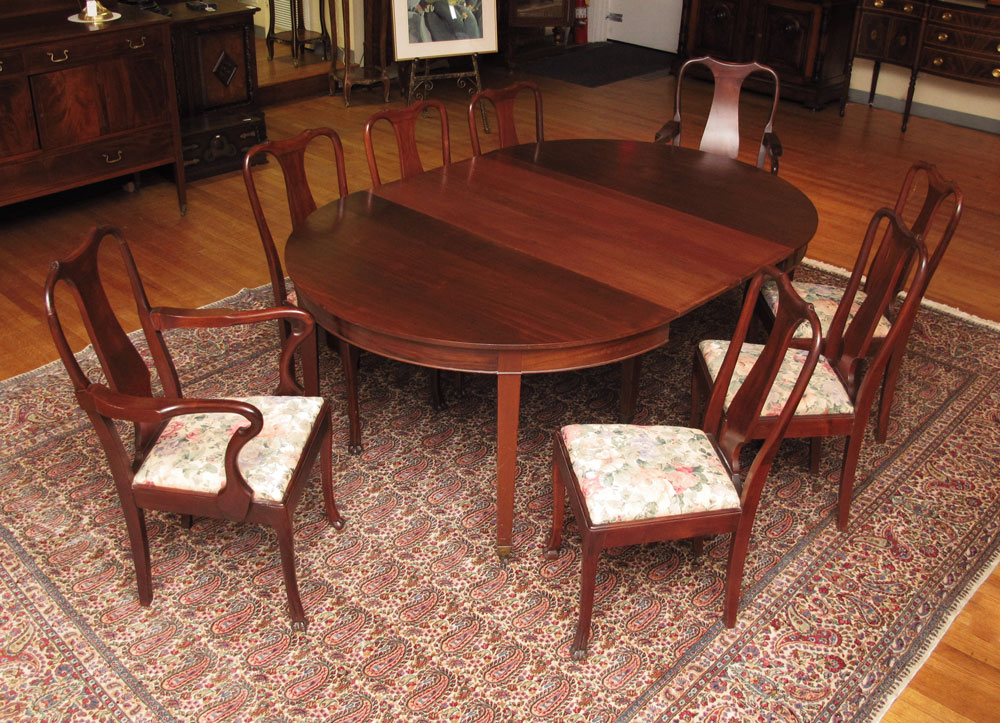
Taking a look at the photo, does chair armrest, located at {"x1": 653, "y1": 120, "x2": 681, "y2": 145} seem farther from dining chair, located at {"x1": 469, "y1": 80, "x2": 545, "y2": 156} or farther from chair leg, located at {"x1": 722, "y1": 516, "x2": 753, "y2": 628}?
chair leg, located at {"x1": 722, "y1": 516, "x2": 753, "y2": 628}

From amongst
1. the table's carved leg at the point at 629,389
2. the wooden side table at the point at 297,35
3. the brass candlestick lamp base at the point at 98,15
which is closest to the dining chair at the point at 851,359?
the table's carved leg at the point at 629,389

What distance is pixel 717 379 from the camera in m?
2.52

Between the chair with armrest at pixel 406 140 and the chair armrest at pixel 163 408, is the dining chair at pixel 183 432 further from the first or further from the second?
the chair with armrest at pixel 406 140

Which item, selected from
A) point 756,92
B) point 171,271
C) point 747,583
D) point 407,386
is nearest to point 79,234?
point 171,271

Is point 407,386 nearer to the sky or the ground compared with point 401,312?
nearer to the ground

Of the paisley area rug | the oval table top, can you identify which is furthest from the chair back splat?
the paisley area rug

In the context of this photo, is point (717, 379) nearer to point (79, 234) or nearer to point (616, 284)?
point (616, 284)

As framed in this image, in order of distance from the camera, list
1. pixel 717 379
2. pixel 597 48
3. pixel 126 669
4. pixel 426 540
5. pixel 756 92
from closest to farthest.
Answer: pixel 126 669 → pixel 717 379 → pixel 426 540 → pixel 756 92 → pixel 597 48

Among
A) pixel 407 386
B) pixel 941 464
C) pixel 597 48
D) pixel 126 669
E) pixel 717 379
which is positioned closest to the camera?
pixel 126 669

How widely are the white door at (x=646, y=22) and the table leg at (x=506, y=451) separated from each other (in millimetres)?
6260

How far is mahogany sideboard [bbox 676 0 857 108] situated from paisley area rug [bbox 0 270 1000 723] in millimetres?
4072

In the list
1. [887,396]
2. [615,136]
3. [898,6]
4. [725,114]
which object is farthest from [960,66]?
[887,396]

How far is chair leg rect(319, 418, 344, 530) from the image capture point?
2631mm

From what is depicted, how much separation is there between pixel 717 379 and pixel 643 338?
0.22 meters
